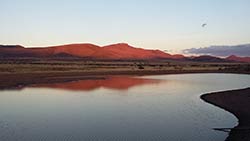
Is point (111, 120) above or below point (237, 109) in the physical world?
below

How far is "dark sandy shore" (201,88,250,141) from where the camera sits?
12453 mm

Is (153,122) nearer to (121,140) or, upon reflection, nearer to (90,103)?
(121,140)

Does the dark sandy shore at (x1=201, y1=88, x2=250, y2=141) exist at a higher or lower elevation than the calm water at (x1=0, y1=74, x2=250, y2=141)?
higher

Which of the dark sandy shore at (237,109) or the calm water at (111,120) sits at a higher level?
the dark sandy shore at (237,109)

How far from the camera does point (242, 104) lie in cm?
2077

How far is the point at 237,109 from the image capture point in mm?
19094

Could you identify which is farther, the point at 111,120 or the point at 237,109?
the point at 237,109

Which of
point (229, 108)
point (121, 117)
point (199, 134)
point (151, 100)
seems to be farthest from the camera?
point (151, 100)

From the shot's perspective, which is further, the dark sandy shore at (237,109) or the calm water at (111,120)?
the calm water at (111,120)

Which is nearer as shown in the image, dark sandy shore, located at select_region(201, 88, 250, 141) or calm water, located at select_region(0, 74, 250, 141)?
dark sandy shore, located at select_region(201, 88, 250, 141)

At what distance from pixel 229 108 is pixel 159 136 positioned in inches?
320

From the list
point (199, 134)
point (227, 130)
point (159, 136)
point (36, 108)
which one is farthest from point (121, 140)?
point (36, 108)

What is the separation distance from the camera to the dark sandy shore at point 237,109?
1245 cm

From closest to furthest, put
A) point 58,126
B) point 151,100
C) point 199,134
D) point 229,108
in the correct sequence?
1. point 199,134
2. point 58,126
3. point 229,108
4. point 151,100
